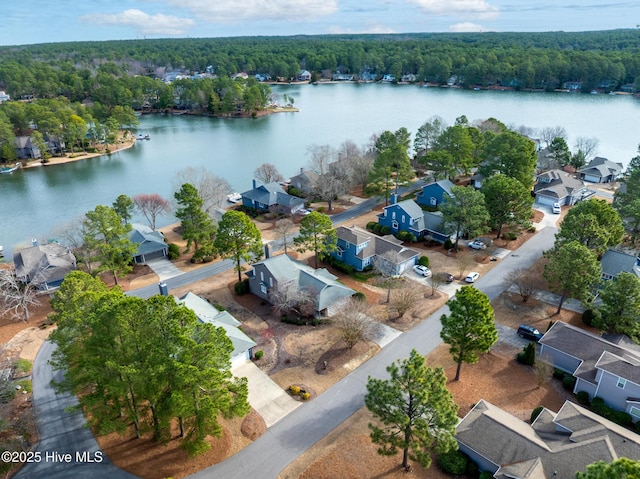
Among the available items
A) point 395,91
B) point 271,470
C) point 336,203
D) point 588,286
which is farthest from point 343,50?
point 271,470

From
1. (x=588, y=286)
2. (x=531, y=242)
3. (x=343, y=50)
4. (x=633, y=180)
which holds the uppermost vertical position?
(x=343, y=50)

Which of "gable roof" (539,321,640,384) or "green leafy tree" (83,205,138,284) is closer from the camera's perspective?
"gable roof" (539,321,640,384)

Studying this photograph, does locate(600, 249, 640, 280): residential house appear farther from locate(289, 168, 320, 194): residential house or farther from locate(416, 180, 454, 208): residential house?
locate(289, 168, 320, 194): residential house

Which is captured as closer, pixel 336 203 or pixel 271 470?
pixel 271 470

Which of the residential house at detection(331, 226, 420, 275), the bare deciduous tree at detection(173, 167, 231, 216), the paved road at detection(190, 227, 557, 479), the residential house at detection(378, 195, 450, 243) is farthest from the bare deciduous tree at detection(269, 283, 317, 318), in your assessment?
the bare deciduous tree at detection(173, 167, 231, 216)

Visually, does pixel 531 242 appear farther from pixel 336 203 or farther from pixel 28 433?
pixel 28 433

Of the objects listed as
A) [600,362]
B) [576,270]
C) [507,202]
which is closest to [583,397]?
[600,362]

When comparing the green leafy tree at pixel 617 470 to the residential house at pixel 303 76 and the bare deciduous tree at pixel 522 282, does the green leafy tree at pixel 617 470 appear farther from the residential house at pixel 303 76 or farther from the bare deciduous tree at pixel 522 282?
the residential house at pixel 303 76

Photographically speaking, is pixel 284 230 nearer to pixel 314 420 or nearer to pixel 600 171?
pixel 314 420
